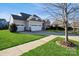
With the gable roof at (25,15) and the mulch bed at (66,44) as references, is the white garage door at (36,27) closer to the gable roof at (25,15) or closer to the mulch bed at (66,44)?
the gable roof at (25,15)

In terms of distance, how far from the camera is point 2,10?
Answer: 16.6 ft

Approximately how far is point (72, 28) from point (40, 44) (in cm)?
120

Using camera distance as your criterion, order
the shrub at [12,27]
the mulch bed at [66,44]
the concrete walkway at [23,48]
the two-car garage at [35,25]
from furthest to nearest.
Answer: the two-car garage at [35,25] → the mulch bed at [66,44] → the shrub at [12,27] → the concrete walkway at [23,48]

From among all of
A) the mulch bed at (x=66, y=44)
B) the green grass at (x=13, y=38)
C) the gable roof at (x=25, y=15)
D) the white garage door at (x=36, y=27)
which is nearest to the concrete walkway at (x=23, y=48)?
the green grass at (x=13, y=38)

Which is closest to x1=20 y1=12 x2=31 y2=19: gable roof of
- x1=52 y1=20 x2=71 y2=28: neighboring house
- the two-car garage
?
the two-car garage

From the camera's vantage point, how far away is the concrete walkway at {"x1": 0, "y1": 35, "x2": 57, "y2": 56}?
4543 mm

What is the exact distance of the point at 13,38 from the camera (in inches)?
214

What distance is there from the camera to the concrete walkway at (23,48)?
14.9 ft

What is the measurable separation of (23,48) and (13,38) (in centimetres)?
69

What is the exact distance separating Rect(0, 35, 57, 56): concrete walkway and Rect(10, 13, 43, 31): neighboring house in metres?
0.46

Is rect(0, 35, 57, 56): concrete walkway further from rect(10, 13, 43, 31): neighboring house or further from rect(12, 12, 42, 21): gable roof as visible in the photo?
rect(12, 12, 42, 21): gable roof

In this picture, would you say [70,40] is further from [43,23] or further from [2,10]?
[2,10]

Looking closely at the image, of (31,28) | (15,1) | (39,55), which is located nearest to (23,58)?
(39,55)

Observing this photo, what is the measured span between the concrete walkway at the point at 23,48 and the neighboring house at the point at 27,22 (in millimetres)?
463
